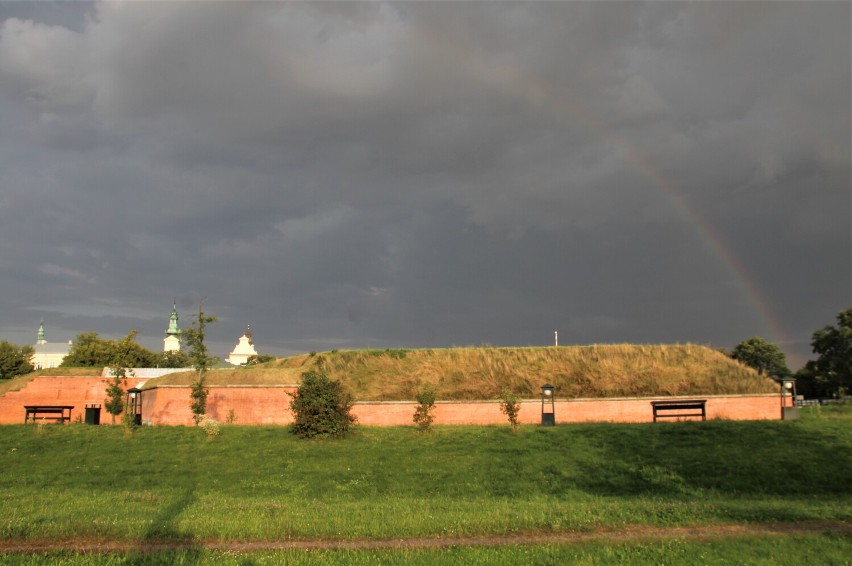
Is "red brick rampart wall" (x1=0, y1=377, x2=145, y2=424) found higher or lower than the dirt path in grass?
higher

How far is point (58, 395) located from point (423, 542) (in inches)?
1491

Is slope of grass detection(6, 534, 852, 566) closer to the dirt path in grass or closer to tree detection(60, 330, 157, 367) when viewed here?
the dirt path in grass

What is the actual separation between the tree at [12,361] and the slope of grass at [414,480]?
54051mm

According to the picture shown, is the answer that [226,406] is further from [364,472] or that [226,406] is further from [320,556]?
[320,556]

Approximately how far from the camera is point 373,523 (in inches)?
544

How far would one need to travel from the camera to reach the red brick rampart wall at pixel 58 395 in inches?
1571

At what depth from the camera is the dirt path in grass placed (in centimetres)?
1203

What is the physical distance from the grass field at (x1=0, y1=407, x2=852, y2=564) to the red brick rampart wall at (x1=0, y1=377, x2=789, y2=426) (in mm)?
2286

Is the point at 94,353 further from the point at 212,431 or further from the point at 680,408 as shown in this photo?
the point at 680,408

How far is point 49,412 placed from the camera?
40.7 m

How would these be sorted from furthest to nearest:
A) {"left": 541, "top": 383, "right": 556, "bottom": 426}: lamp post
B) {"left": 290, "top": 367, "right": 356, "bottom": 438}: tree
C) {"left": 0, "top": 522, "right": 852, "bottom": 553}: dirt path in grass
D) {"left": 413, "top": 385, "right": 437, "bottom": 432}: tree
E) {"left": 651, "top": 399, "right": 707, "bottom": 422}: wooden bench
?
{"left": 651, "top": 399, "right": 707, "bottom": 422}: wooden bench < {"left": 541, "top": 383, "right": 556, "bottom": 426}: lamp post < {"left": 413, "top": 385, "right": 437, "bottom": 432}: tree < {"left": 290, "top": 367, "right": 356, "bottom": 438}: tree < {"left": 0, "top": 522, "right": 852, "bottom": 553}: dirt path in grass

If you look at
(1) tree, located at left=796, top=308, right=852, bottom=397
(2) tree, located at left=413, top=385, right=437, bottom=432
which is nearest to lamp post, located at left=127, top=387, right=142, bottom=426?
(2) tree, located at left=413, top=385, right=437, bottom=432

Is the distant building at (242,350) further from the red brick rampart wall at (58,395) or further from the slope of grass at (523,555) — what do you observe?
the slope of grass at (523,555)

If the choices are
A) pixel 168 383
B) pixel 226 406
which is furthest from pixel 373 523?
pixel 168 383
